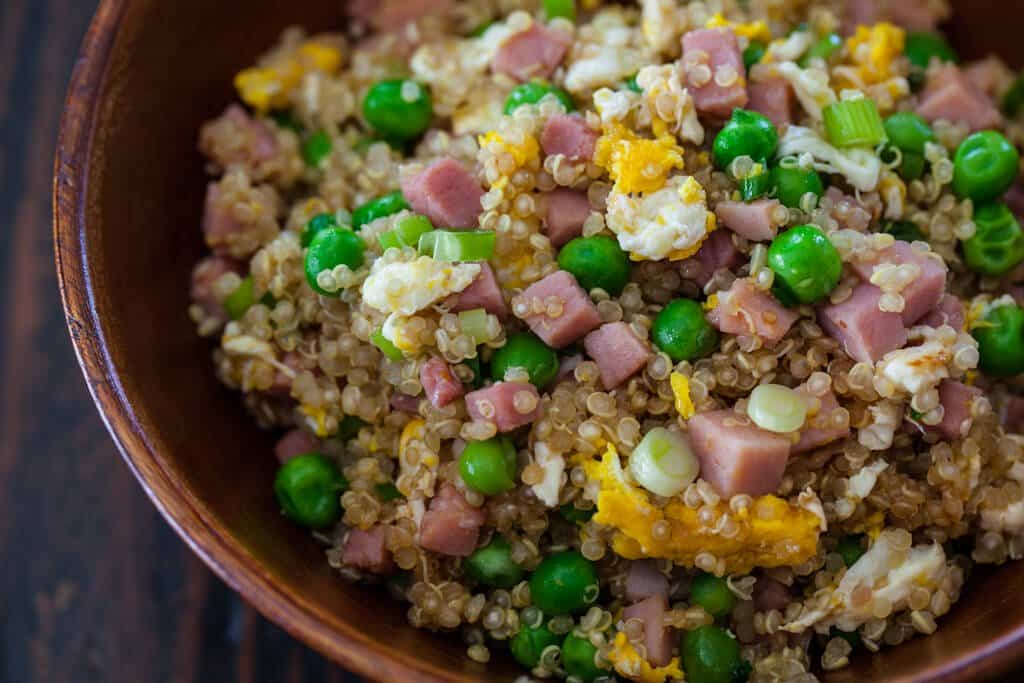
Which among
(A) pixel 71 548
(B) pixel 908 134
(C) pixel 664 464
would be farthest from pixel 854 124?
(A) pixel 71 548

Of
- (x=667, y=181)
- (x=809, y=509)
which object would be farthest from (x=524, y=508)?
(x=667, y=181)

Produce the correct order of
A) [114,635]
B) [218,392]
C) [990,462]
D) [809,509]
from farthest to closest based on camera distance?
[114,635] → [218,392] → [990,462] → [809,509]

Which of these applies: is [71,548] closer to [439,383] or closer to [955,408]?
[439,383]

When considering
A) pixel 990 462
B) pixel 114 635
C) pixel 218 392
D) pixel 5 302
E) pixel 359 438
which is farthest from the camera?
pixel 5 302

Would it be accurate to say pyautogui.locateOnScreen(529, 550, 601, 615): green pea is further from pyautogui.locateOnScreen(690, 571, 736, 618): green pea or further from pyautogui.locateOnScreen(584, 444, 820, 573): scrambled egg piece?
pyautogui.locateOnScreen(690, 571, 736, 618): green pea

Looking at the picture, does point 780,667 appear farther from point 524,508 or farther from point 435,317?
point 435,317

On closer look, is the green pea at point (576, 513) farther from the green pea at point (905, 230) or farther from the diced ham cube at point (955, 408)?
the green pea at point (905, 230)
